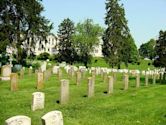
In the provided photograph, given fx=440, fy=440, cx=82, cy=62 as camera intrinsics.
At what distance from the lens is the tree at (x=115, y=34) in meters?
72.5

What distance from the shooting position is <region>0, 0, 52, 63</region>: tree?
180 feet

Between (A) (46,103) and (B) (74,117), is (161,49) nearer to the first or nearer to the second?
(A) (46,103)

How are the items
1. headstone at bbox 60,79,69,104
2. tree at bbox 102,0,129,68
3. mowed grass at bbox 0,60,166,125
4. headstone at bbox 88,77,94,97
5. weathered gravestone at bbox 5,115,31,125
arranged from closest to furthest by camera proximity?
weathered gravestone at bbox 5,115,31,125
mowed grass at bbox 0,60,166,125
headstone at bbox 60,79,69,104
headstone at bbox 88,77,94,97
tree at bbox 102,0,129,68

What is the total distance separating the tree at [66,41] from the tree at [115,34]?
2230 centimetres

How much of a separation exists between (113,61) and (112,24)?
6139 millimetres

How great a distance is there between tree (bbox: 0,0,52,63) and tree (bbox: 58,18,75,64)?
38.5m

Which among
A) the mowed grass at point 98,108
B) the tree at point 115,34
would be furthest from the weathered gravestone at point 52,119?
A: the tree at point 115,34

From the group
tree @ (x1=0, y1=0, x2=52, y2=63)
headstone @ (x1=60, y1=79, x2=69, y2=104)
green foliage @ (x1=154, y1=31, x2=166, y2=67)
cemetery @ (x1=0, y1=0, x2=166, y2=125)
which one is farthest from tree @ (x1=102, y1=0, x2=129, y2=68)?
headstone @ (x1=60, y1=79, x2=69, y2=104)

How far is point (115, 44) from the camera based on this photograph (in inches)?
2899

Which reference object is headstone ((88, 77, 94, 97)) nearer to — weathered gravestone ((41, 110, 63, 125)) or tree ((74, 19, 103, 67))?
weathered gravestone ((41, 110, 63, 125))

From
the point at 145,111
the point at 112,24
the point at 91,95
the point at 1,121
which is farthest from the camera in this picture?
the point at 112,24

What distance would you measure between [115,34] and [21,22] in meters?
20.8

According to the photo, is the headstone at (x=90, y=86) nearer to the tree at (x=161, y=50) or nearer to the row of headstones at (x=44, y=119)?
the row of headstones at (x=44, y=119)

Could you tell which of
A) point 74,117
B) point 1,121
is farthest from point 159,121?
point 1,121
